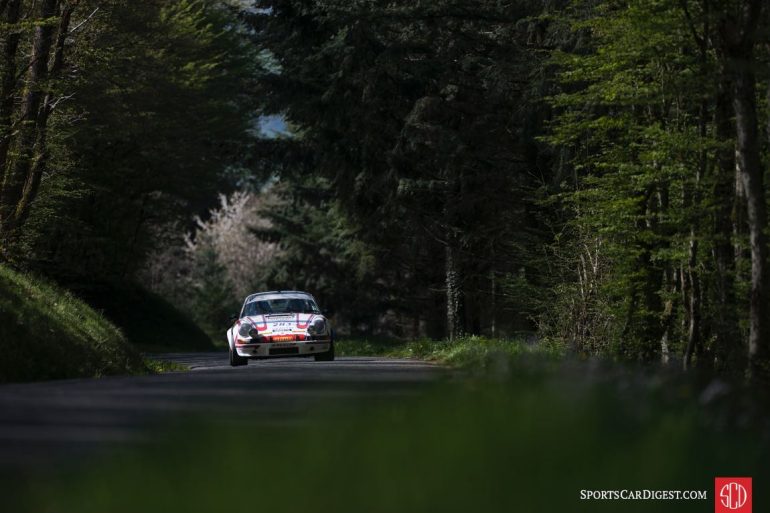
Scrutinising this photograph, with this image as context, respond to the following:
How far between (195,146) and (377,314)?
11.8m

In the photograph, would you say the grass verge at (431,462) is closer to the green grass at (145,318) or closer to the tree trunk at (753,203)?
the tree trunk at (753,203)

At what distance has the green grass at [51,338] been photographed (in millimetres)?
20938

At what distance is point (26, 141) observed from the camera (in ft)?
110

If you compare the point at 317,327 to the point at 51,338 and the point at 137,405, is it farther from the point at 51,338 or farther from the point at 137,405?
the point at 137,405

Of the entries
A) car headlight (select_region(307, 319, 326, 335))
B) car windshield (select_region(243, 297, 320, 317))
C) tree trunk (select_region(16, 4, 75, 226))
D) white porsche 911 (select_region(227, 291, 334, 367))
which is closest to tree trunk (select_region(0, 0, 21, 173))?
tree trunk (select_region(16, 4, 75, 226))

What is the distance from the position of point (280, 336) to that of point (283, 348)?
0.26 metres

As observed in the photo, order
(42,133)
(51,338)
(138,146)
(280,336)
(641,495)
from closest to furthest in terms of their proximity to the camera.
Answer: (641,495) < (51,338) < (280,336) < (42,133) < (138,146)

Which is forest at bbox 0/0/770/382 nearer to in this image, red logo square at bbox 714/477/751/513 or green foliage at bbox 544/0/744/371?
green foliage at bbox 544/0/744/371

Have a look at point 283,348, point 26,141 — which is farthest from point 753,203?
point 26,141

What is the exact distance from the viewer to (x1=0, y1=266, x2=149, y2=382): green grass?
824 inches

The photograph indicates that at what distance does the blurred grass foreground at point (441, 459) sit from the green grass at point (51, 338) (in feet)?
33.4

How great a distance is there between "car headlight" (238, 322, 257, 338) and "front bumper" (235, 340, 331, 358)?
0.20 metres

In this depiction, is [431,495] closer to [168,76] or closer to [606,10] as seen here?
[606,10]

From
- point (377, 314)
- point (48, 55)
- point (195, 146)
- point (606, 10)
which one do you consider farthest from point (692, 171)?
point (377, 314)
